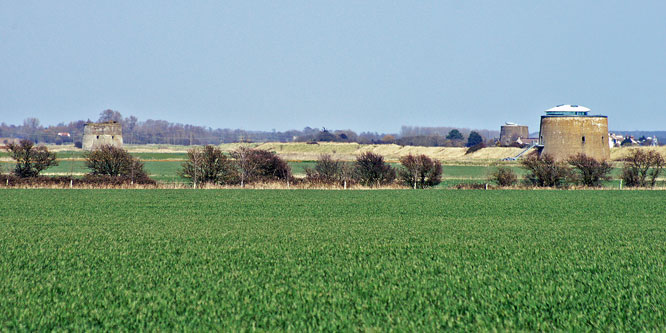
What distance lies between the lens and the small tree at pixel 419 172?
49.2m

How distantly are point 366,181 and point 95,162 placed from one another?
19.4 metres

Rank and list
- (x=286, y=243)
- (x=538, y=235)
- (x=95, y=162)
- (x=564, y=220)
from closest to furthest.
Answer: (x=286, y=243) < (x=538, y=235) < (x=564, y=220) < (x=95, y=162)

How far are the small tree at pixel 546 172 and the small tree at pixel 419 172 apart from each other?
6794 millimetres

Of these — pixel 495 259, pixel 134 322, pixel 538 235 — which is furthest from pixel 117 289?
pixel 538 235

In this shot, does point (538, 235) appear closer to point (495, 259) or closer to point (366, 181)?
point (495, 259)

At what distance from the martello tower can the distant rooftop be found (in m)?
0.12

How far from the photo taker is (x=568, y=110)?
88.2m

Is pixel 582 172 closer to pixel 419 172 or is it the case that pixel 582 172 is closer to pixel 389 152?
pixel 419 172

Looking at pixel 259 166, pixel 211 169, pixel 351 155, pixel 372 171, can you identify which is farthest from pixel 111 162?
pixel 351 155

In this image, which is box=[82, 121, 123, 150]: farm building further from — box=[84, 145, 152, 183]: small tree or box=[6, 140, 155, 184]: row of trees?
box=[84, 145, 152, 183]: small tree

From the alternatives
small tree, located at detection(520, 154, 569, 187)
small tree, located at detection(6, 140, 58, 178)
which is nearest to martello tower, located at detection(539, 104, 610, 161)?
small tree, located at detection(520, 154, 569, 187)

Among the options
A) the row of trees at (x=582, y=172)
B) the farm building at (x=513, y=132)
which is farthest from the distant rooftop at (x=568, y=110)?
the farm building at (x=513, y=132)

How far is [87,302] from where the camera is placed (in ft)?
35.5

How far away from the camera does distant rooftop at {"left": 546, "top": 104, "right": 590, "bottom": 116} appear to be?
288 ft
